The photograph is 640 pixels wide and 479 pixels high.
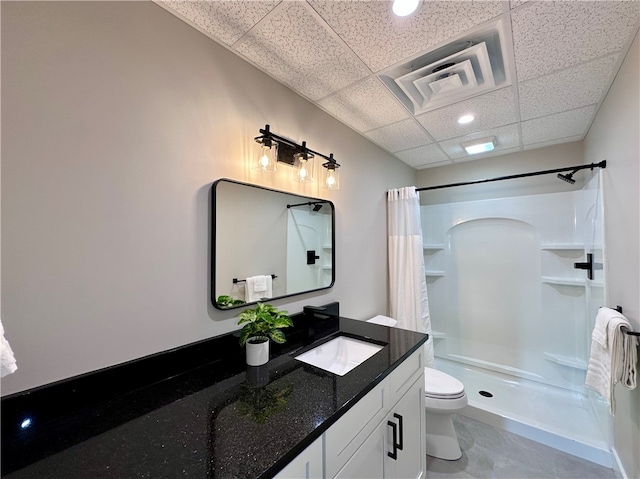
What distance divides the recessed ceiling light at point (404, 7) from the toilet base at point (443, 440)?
2256mm

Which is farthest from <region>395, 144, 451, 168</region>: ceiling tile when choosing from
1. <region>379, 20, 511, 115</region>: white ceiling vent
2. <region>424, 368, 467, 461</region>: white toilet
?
<region>424, 368, 467, 461</region>: white toilet

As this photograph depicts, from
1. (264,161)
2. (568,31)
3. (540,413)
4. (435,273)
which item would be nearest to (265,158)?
(264,161)

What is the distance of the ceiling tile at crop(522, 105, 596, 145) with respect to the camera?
189 centimetres

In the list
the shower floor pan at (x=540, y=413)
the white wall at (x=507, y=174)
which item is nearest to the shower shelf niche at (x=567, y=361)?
the shower floor pan at (x=540, y=413)

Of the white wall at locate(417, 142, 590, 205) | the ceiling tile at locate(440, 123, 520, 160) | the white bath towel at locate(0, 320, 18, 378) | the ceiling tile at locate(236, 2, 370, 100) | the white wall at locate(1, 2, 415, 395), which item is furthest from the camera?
the white wall at locate(417, 142, 590, 205)

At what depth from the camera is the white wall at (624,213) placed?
4.09 feet

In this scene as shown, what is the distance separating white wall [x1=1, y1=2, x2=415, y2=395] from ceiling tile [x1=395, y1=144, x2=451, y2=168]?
1779mm

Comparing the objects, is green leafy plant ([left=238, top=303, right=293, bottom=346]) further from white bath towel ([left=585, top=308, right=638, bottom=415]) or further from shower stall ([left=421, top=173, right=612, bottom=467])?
shower stall ([left=421, top=173, right=612, bottom=467])

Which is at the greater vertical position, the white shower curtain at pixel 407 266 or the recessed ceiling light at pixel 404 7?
the recessed ceiling light at pixel 404 7

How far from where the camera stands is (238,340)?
4.19 feet

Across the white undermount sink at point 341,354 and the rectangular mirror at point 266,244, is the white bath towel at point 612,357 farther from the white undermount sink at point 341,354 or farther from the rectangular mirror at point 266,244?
the rectangular mirror at point 266,244

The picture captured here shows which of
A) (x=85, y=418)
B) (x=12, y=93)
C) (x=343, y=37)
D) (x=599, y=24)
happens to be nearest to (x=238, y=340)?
(x=85, y=418)

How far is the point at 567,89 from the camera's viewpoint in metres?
1.59

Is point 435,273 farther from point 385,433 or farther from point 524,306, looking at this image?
point 385,433
